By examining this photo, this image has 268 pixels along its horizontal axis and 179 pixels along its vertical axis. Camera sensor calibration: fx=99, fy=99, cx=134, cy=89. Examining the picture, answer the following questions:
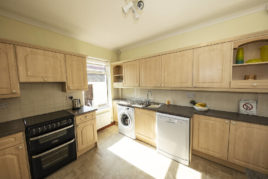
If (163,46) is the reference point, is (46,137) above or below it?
below

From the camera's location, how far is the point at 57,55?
1.90 m

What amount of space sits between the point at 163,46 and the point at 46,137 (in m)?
3.03

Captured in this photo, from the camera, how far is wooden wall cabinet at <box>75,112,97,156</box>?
1968 mm

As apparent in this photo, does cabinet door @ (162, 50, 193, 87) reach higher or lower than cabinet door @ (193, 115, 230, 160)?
higher

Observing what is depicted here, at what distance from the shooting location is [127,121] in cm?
271

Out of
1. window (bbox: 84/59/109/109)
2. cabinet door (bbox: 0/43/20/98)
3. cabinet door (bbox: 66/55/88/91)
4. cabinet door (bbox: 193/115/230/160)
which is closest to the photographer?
cabinet door (bbox: 0/43/20/98)

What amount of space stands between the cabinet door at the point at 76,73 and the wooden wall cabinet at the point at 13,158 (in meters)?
1.07

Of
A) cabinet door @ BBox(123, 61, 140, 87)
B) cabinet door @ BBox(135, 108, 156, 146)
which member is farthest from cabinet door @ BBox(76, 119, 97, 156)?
cabinet door @ BBox(123, 61, 140, 87)

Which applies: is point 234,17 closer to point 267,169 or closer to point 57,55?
point 267,169

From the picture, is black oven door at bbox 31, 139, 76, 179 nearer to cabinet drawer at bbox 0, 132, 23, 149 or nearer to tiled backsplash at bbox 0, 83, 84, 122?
cabinet drawer at bbox 0, 132, 23, 149

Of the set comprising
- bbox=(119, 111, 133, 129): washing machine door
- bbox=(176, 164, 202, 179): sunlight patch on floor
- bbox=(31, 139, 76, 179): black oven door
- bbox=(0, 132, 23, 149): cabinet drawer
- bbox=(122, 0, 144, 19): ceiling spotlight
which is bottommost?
bbox=(176, 164, 202, 179): sunlight patch on floor

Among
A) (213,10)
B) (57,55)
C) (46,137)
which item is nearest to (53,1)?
(57,55)

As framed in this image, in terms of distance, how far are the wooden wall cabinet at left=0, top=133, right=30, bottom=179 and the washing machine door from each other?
5.93 ft

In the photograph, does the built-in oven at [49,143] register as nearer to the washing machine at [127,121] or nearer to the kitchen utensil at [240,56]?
the washing machine at [127,121]
